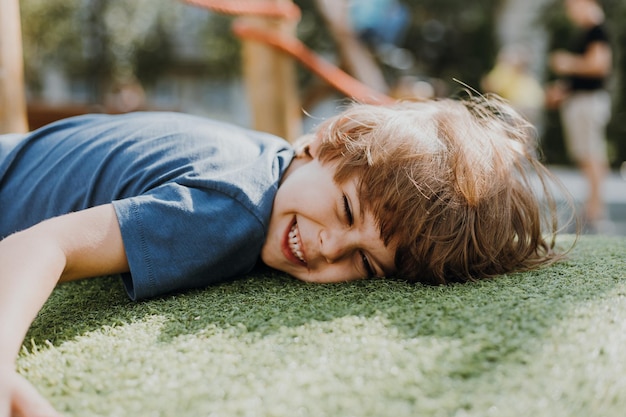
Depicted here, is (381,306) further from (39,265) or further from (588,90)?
(588,90)

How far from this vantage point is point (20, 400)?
2.19ft

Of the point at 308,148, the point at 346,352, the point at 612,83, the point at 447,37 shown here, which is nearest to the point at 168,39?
the point at 447,37

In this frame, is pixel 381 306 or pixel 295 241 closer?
pixel 381 306

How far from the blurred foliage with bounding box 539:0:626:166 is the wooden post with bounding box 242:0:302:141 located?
8166 millimetres

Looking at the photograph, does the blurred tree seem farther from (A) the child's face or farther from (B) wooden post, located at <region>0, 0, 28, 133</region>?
(A) the child's face

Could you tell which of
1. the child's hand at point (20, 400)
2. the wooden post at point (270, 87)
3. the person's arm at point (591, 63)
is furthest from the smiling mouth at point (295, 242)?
the person's arm at point (591, 63)

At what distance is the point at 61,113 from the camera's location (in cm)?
295

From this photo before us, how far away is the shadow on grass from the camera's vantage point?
0.83 m

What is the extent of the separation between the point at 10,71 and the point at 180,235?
119cm

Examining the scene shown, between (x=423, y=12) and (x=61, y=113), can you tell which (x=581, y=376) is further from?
(x=423, y=12)

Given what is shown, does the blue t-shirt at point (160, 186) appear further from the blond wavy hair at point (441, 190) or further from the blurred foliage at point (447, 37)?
the blurred foliage at point (447, 37)

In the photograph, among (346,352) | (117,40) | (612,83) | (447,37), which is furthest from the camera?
(117,40)

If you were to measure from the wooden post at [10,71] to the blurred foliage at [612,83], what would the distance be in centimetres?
914

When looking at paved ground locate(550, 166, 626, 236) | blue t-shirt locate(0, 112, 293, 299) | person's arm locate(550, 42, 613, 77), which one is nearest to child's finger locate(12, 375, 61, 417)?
blue t-shirt locate(0, 112, 293, 299)
